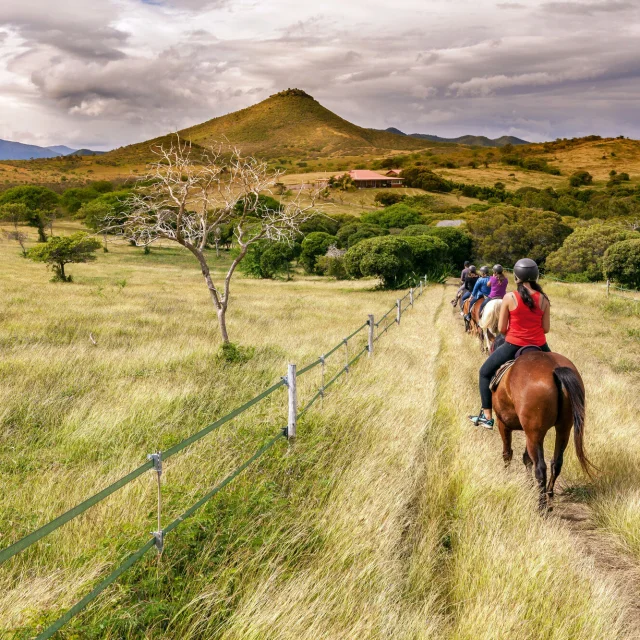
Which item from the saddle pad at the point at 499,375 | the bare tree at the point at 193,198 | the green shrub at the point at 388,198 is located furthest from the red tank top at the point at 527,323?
the green shrub at the point at 388,198

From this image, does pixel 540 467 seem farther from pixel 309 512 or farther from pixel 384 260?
pixel 384 260

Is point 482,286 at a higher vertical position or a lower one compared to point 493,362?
higher

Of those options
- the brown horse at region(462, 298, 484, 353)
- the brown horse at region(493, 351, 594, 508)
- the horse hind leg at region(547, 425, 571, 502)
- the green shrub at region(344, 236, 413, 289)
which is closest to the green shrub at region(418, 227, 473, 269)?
the green shrub at region(344, 236, 413, 289)

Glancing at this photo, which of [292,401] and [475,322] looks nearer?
[292,401]

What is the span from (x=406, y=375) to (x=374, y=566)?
6.30 metres

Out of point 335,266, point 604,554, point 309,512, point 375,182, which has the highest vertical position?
point 375,182

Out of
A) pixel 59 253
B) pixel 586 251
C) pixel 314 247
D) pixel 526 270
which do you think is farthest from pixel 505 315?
pixel 586 251

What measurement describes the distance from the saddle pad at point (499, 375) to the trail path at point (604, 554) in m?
1.41

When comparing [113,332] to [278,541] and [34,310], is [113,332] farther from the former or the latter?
[278,541]

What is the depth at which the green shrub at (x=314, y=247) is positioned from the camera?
4678 cm

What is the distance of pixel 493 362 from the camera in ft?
20.0

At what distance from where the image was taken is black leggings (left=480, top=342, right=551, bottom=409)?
19.4 feet

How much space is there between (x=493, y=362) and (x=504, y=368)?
0.20 m

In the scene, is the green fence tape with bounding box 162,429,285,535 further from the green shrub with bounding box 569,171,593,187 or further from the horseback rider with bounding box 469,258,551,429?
the green shrub with bounding box 569,171,593,187
